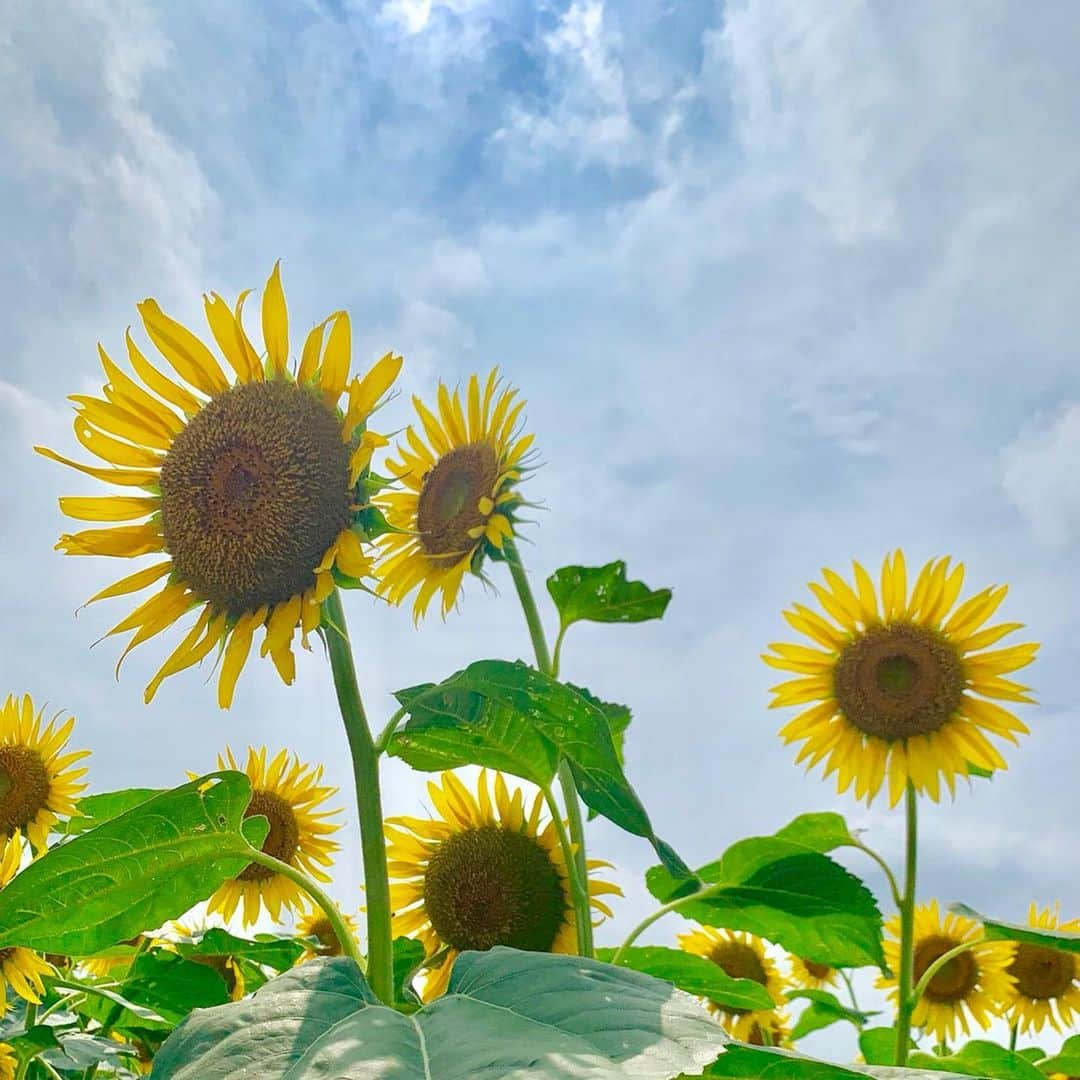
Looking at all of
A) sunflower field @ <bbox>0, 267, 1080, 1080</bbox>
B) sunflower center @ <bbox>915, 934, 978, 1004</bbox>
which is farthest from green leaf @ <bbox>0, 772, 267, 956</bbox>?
sunflower center @ <bbox>915, 934, 978, 1004</bbox>

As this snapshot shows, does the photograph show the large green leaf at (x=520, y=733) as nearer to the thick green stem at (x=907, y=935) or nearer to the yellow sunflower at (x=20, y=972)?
the thick green stem at (x=907, y=935)

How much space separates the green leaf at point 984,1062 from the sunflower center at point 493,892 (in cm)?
90

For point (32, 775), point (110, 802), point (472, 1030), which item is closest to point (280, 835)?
point (32, 775)

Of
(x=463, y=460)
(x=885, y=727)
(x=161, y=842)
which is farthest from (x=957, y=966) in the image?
(x=161, y=842)

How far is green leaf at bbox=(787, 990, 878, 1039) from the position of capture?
3.69 metres

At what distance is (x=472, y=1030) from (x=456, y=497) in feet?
8.80

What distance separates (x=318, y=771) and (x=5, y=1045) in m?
1.50

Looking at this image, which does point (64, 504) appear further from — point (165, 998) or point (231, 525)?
point (165, 998)

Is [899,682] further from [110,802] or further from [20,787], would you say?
[20,787]

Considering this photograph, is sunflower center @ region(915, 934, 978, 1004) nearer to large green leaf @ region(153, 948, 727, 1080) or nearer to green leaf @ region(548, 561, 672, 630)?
green leaf @ region(548, 561, 672, 630)

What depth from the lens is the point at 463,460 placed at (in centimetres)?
365

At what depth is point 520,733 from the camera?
5.50ft

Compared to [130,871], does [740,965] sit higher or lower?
higher

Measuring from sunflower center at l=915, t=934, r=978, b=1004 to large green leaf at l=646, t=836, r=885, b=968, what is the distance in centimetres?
281
